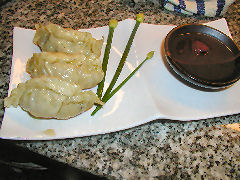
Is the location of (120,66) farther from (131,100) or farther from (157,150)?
(157,150)

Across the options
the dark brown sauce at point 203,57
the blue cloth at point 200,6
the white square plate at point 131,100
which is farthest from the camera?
the blue cloth at point 200,6

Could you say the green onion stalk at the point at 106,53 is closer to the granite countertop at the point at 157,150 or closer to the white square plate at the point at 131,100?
the white square plate at the point at 131,100

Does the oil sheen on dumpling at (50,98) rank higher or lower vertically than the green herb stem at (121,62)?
lower

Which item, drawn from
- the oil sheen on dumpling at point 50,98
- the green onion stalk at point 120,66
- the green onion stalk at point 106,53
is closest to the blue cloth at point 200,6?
the green onion stalk at point 120,66

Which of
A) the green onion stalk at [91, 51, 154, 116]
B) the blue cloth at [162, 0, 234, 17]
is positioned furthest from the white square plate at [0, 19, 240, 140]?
the blue cloth at [162, 0, 234, 17]

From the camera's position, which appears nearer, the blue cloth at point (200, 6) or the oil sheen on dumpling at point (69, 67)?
the oil sheen on dumpling at point (69, 67)

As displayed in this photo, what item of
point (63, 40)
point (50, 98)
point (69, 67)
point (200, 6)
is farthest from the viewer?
point (200, 6)

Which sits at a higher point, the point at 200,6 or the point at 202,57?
the point at 200,6

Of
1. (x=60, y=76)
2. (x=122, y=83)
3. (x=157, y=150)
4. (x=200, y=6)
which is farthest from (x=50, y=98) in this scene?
(x=200, y=6)
